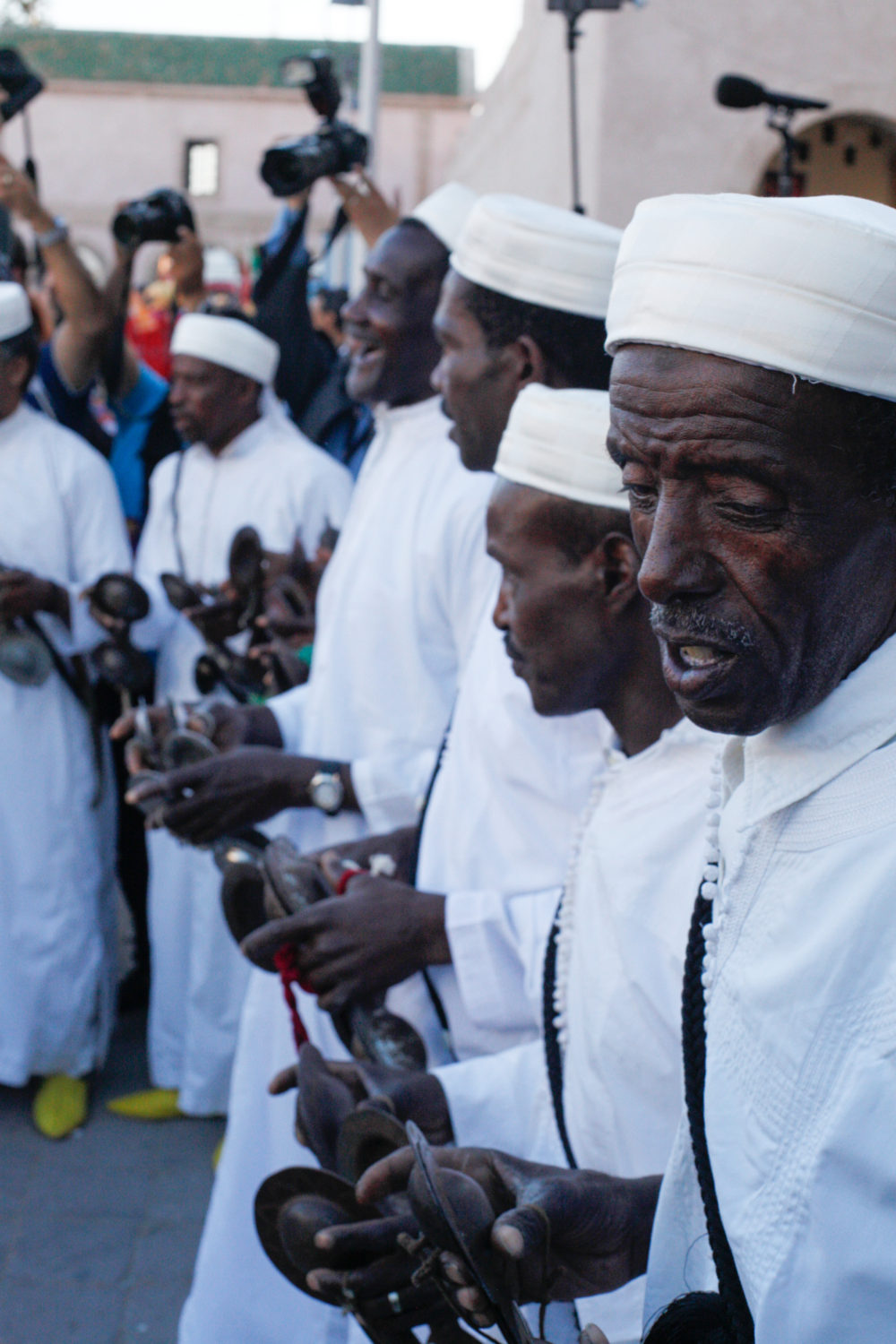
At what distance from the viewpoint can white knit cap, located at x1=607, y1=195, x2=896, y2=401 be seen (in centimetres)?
100

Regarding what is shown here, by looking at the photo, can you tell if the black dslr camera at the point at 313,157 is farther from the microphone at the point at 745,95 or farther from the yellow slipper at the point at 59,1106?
the yellow slipper at the point at 59,1106

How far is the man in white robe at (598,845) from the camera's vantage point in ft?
4.99

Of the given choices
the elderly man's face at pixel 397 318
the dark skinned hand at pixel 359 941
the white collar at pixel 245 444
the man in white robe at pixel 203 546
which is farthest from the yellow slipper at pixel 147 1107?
the dark skinned hand at pixel 359 941

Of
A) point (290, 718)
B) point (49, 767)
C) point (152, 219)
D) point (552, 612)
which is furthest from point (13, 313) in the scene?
point (552, 612)

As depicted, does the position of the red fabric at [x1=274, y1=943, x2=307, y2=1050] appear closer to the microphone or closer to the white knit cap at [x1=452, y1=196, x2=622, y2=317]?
the white knit cap at [x1=452, y1=196, x2=622, y2=317]

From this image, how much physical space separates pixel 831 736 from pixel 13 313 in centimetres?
355

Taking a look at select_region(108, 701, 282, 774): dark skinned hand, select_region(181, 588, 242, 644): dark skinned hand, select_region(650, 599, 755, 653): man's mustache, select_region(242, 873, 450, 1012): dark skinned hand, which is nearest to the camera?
select_region(650, 599, 755, 653): man's mustache

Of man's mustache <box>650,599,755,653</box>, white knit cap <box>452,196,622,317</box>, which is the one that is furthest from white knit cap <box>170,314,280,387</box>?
man's mustache <box>650,599,755,653</box>

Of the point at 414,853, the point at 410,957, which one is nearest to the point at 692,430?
the point at 410,957

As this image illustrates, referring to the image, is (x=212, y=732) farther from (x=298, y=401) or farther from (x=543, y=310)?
(x=298, y=401)

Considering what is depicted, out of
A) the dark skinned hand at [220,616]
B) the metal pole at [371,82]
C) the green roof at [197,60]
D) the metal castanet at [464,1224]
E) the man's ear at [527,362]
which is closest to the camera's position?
the metal castanet at [464,1224]

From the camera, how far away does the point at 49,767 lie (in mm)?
4152

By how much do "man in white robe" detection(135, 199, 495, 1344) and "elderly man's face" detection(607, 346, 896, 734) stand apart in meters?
1.62

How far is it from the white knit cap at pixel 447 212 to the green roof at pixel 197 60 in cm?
2631
